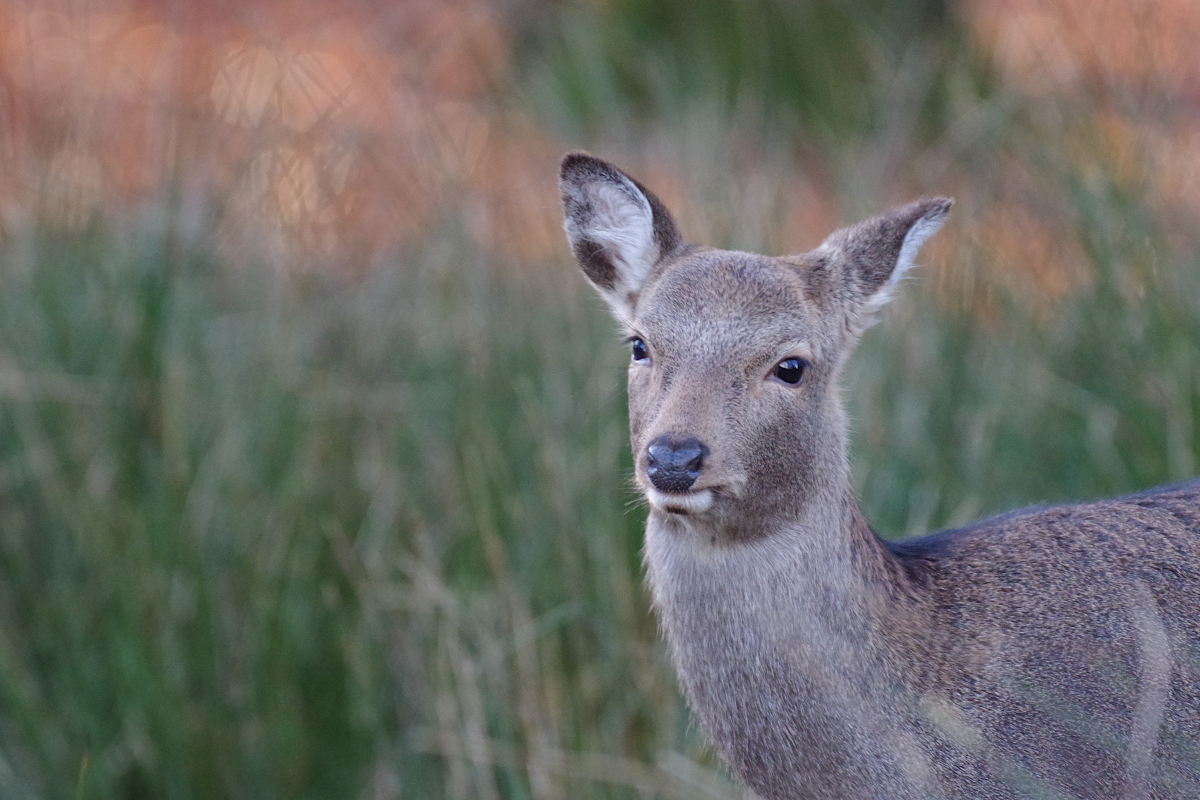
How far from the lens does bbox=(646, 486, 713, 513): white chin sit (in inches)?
148

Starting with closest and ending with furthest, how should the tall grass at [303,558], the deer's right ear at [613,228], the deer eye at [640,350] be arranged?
the deer eye at [640,350] < the deer's right ear at [613,228] < the tall grass at [303,558]

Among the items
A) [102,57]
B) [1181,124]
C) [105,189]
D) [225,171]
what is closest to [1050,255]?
[1181,124]

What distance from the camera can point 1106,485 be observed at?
5.63 m

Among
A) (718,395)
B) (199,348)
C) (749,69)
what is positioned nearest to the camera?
(718,395)

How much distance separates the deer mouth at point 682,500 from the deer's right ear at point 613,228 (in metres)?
0.95

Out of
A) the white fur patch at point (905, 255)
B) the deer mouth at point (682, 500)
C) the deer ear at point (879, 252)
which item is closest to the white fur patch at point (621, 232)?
the deer ear at point (879, 252)

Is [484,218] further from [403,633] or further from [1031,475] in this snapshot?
[1031,475]

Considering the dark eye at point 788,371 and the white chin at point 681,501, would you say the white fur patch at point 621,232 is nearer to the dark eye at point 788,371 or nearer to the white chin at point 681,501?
the dark eye at point 788,371

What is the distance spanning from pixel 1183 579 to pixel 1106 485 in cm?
166

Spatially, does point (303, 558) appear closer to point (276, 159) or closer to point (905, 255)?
point (276, 159)

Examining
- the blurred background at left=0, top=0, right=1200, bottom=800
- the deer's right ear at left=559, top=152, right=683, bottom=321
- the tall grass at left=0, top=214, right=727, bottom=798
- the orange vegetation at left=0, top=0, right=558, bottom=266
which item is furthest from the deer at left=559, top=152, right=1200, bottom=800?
the orange vegetation at left=0, top=0, right=558, bottom=266

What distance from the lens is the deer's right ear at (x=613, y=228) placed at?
14.9 feet

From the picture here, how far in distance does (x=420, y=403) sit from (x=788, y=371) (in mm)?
2641

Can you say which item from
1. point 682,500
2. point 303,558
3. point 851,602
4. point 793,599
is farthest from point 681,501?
point 303,558
